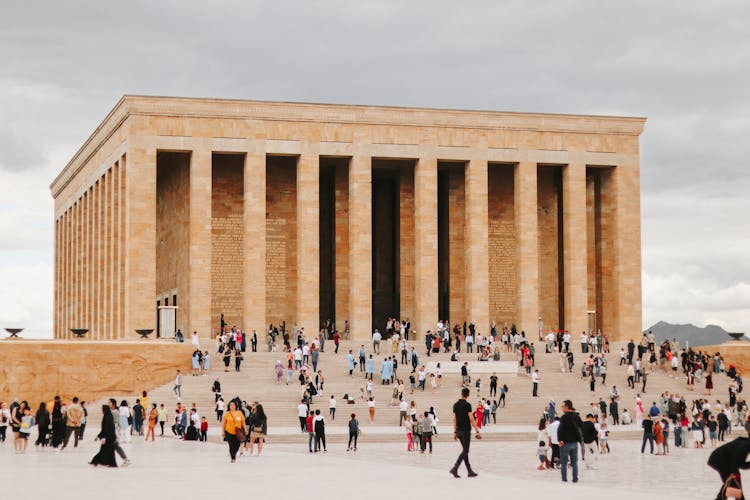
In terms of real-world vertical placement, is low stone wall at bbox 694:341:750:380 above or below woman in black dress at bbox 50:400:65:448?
above

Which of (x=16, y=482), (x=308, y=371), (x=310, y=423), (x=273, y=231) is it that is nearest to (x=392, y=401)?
(x=308, y=371)

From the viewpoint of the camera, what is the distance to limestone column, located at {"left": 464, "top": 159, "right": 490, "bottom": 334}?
55438mm

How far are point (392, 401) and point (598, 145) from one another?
2292cm

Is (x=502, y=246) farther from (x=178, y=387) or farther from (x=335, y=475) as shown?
(x=335, y=475)

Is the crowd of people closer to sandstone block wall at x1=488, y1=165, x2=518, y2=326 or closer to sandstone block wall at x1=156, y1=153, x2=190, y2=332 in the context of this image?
sandstone block wall at x1=488, y1=165, x2=518, y2=326

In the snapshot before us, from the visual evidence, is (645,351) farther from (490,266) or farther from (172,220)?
(172,220)

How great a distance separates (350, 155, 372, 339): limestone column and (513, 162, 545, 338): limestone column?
695cm

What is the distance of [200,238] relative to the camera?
172ft

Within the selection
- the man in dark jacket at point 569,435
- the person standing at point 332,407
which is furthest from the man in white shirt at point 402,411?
the man in dark jacket at point 569,435

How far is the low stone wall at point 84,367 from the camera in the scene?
4309 centimetres

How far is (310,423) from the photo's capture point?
27766mm

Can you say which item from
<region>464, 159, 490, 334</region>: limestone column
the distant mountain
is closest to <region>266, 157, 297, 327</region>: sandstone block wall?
<region>464, 159, 490, 334</region>: limestone column

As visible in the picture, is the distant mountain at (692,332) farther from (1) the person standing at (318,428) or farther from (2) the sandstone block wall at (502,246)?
(1) the person standing at (318,428)

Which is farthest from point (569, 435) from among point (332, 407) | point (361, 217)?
point (361, 217)
